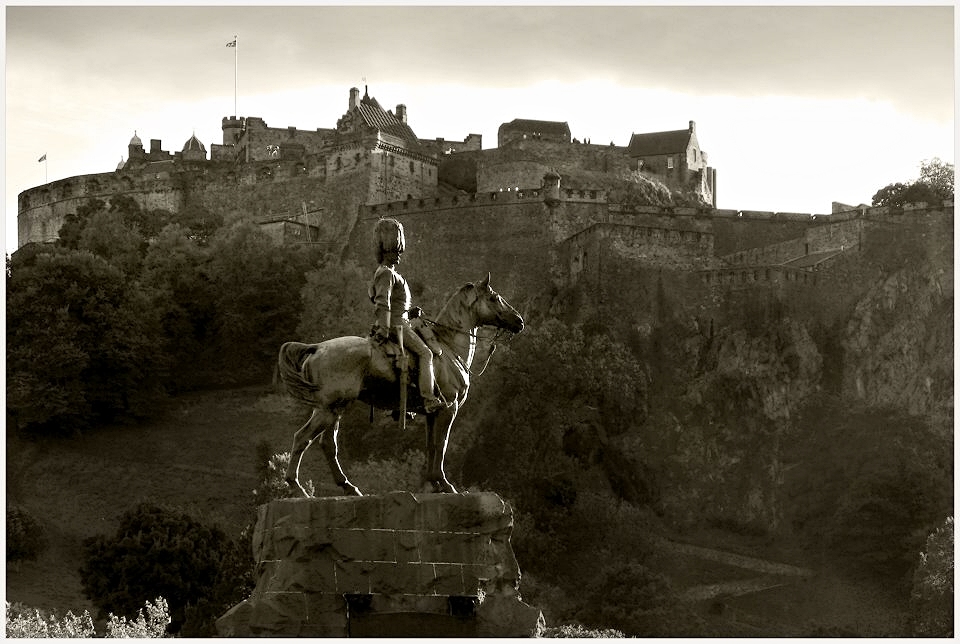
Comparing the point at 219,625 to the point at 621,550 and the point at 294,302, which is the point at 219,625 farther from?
the point at 294,302

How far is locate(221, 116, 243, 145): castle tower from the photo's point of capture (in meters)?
98.1

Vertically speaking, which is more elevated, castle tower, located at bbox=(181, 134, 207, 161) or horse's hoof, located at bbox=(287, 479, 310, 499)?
castle tower, located at bbox=(181, 134, 207, 161)

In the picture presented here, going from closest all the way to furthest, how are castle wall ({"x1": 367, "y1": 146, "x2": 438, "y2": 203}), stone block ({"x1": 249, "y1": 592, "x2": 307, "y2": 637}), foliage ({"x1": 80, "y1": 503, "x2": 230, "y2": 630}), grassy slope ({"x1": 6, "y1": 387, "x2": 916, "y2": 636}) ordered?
stone block ({"x1": 249, "y1": 592, "x2": 307, "y2": 637}) < foliage ({"x1": 80, "y1": 503, "x2": 230, "y2": 630}) < grassy slope ({"x1": 6, "y1": 387, "x2": 916, "y2": 636}) < castle wall ({"x1": 367, "y1": 146, "x2": 438, "y2": 203})

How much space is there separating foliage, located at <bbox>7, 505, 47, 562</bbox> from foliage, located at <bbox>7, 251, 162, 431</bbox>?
8.89 metres

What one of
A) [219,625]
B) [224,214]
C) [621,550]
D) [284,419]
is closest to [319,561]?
[219,625]

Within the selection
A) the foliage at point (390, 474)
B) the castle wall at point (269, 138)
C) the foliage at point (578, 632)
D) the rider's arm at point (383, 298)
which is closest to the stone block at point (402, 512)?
the rider's arm at point (383, 298)

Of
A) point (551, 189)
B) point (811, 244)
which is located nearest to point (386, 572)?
point (811, 244)

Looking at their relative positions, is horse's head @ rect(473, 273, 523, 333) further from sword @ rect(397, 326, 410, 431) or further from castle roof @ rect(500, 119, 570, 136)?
castle roof @ rect(500, 119, 570, 136)

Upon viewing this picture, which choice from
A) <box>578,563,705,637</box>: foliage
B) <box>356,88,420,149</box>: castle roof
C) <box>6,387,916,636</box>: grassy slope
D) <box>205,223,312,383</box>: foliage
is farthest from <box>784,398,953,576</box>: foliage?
<box>356,88,420,149</box>: castle roof

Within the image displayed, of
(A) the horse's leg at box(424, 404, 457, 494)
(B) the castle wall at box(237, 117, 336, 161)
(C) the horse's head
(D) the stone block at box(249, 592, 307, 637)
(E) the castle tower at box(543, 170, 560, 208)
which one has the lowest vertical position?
(D) the stone block at box(249, 592, 307, 637)

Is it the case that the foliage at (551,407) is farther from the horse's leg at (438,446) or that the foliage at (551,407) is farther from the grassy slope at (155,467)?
the horse's leg at (438,446)

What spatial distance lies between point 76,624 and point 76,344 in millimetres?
21569

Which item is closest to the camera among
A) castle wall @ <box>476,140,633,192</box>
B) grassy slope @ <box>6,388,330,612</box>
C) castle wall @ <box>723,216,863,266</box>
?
grassy slope @ <box>6,388,330,612</box>

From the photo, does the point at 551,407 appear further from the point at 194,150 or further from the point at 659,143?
the point at 194,150
